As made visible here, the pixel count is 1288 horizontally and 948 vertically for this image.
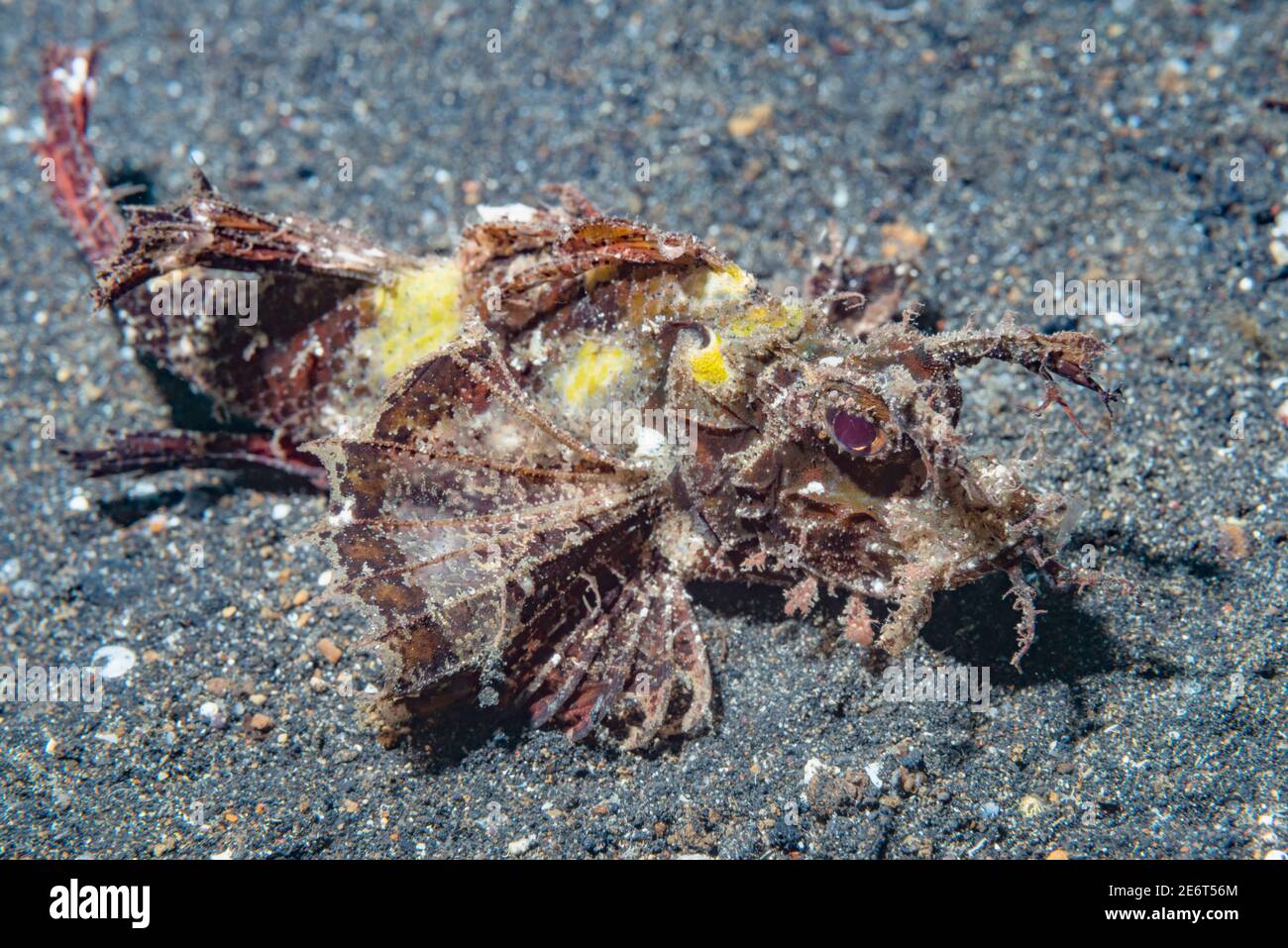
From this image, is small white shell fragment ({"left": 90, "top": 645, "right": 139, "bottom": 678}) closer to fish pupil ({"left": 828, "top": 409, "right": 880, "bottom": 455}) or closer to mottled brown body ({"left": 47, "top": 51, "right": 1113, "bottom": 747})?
mottled brown body ({"left": 47, "top": 51, "right": 1113, "bottom": 747})

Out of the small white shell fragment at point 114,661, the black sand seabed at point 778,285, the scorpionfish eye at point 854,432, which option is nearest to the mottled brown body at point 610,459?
the scorpionfish eye at point 854,432

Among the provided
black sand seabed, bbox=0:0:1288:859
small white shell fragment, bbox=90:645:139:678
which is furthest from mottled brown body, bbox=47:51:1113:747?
small white shell fragment, bbox=90:645:139:678

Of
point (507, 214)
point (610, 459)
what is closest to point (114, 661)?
point (610, 459)

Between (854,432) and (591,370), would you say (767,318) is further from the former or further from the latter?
(591,370)
